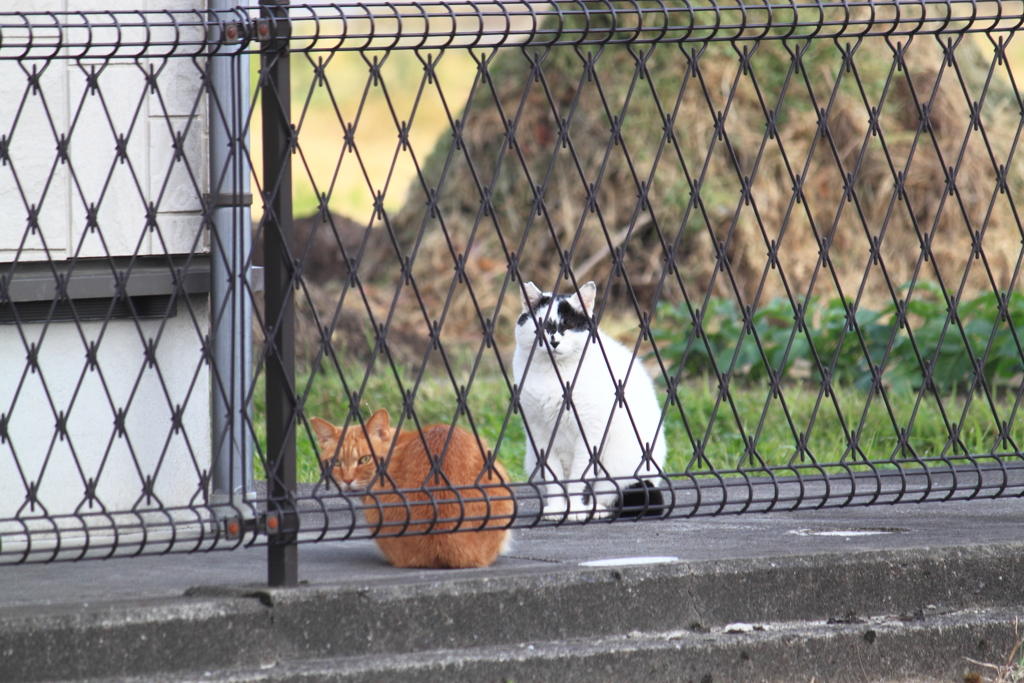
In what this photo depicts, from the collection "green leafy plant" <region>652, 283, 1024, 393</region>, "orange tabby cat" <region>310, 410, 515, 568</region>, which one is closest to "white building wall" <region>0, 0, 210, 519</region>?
"orange tabby cat" <region>310, 410, 515, 568</region>

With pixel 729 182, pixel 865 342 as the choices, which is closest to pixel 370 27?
pixel 865 342

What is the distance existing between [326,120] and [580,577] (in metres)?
14.7

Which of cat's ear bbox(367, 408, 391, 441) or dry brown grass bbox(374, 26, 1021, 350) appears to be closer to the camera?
cat's ear bbox(367, 408, 391, 441)

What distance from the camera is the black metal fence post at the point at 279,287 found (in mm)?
2865

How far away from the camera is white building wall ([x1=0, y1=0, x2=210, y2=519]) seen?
11.8ft

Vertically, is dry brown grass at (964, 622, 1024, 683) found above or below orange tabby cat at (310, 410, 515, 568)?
below

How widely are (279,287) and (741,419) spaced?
3509 millimetres

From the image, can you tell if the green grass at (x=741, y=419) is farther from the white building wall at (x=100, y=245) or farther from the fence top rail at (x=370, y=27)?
the fence top rail at (x=370, y=27)

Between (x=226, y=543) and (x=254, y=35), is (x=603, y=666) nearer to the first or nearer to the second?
(x=226, y=543)

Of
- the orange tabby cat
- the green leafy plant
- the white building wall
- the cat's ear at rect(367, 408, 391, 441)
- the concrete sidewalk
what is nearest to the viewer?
the concrete sidewalk

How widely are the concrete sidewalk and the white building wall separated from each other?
0.46 meters

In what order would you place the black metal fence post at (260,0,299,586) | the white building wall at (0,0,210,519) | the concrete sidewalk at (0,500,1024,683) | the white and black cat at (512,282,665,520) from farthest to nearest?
1. the white and black cat at (512,282,665,520)
2. the white building wall at (0,0,210,519)
3. the black metal fence post at (260,0,299,586)
4. the concrete sidewalk at (0,500,1024,683)

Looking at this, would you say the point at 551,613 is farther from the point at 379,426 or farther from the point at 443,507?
the point at 379,426

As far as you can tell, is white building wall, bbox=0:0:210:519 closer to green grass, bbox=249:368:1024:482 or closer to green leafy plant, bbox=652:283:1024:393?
green grass, bbox=249:368:1024:482
